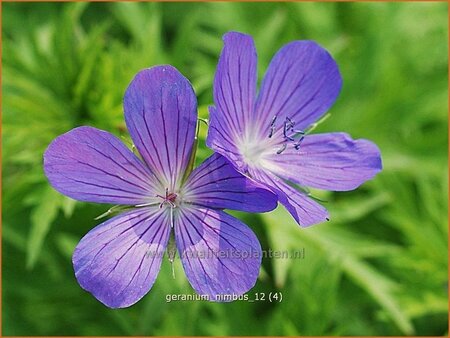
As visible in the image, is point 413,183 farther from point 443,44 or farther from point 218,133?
point 218,133

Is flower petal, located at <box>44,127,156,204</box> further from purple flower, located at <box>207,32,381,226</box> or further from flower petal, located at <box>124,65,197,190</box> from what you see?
purple flower, located at <box>207,32,381,226</box>

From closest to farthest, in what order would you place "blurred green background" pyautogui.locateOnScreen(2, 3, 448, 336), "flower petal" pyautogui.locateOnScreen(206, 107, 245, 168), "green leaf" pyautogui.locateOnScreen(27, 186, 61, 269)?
"flower petal" pyautogui.locateOnScreen(206, 107, 245, 168)
"green leaf" pyautogui.locateOnScreen(27, 186, 61, 269)
"blurred green background" pyautogui.locateOnScreen(2, 3, 448, 336)

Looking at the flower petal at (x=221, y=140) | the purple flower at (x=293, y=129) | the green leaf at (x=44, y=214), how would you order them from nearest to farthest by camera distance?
the flower petal at (x=221, y=140)
the purple flower at (x=293, y=129)
the green leaf at (x=44, y=214)

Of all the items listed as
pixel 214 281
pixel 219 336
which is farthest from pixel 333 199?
pixel 214 281

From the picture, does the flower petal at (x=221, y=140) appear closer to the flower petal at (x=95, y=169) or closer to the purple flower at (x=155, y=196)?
the purple flower at (x=155, y=196)

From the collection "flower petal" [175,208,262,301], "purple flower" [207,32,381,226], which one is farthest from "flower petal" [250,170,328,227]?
"flower petal" [175,208,262,301]

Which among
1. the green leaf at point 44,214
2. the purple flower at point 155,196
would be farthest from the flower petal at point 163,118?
the green leaf at point 44,214
